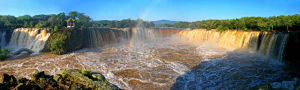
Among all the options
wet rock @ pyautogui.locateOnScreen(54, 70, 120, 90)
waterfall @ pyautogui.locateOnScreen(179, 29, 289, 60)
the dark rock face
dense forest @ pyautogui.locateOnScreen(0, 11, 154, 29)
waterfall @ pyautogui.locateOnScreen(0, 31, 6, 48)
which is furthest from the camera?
dense forest @ pyautogui.locateOnScreen(0, 11, 154, 29)

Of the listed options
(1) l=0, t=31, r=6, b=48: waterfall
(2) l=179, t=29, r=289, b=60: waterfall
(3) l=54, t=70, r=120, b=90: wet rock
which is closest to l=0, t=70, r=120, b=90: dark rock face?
(3) l=54, t=70, r=120, b=90: wet rock

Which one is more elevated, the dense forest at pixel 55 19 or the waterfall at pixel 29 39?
the dense forest at pixel 55 19

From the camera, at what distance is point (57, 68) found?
8.52 metres

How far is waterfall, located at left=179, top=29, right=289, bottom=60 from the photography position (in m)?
9.08

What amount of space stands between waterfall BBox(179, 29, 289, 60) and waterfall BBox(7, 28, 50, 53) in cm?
1765

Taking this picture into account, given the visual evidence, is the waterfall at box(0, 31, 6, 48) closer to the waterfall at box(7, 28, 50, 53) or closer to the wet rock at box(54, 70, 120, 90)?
the waterfall at box(7, 28, 50, 53)

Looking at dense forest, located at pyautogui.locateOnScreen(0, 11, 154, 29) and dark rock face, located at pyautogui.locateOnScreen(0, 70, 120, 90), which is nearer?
dark rock face, located at pyautogui.locateOnScreen(0, 70, 120, 90)

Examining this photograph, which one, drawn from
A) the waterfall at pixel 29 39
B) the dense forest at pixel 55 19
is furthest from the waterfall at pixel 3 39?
the dense forest at pixel 55 19

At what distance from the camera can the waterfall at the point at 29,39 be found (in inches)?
542

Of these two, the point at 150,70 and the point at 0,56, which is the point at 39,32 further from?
the point at 150,70

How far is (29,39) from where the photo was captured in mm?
15008

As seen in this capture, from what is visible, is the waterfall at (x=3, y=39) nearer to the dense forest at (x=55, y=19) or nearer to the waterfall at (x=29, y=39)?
the waterfall at (x=29, y=39)

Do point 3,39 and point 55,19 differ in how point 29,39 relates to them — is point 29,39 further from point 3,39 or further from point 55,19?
point 55,19

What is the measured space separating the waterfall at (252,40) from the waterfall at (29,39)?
17648 mm
